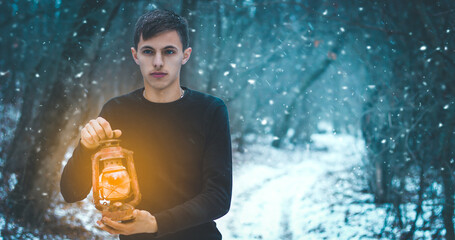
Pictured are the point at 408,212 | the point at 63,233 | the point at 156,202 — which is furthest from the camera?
the point at 408,212

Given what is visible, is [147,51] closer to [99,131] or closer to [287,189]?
[99,131]

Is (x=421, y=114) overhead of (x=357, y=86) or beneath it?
beneath

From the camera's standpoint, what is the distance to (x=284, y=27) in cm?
272

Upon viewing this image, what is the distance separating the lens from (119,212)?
1.27 metres

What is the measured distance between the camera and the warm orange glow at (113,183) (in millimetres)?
1310

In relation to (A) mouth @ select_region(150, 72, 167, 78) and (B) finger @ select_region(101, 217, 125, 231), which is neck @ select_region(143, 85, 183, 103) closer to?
(A) mouth @ select_region(150, 72, 167, 78)

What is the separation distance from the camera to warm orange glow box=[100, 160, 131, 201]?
51.6 inches

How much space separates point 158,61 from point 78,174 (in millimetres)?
562

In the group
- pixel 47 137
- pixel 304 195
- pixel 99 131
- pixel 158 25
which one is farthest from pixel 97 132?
pixel 304 195

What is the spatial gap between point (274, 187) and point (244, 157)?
12.9 inches

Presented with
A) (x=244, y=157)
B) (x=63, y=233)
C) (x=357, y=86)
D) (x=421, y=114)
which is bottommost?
(x=63, y=233)

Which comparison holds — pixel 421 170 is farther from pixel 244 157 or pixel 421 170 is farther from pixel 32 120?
pixel 32 120

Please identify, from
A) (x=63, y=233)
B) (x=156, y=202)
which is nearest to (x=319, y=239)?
(x=156, y=202)

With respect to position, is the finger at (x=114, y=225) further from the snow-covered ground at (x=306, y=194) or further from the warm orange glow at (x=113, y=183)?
the snow-covered ground at (x=306, y=194)
